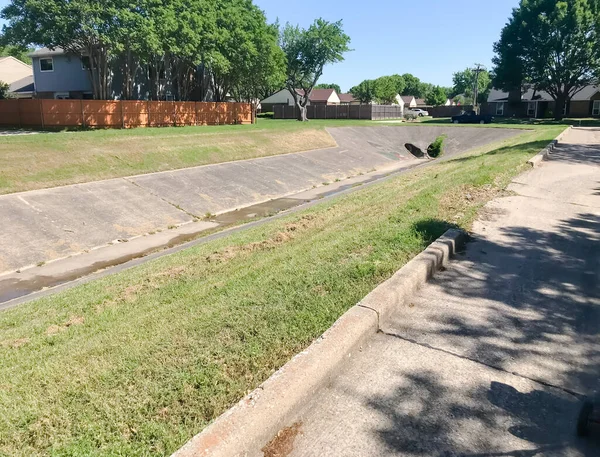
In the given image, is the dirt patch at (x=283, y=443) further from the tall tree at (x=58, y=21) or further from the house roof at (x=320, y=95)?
the house roof at (x=320, y=95)

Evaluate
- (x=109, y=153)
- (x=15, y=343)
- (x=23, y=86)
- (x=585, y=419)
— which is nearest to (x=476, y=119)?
(x=109, y=153)

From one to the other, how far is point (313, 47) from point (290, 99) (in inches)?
1161

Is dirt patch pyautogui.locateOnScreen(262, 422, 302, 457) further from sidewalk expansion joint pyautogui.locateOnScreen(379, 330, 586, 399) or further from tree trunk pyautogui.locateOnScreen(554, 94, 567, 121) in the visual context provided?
tree trunk pyautogui.locateOnScreen(554, 94, 567, 121)

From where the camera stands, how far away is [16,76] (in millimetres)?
51125

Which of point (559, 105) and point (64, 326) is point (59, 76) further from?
point (559, 105)

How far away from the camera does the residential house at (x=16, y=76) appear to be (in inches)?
1781

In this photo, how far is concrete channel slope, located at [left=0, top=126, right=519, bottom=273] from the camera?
13.1 metres

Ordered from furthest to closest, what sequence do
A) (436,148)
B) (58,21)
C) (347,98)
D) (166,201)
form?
(347,98) → (436,148) → (58,21) → (166,201)

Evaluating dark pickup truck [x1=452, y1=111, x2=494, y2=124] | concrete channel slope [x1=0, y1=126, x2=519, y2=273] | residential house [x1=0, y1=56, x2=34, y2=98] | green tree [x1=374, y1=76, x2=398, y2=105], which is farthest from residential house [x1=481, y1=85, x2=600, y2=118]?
residential house [x1=0, y1=56, x2=34, y2=98]

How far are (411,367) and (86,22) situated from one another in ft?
97.3

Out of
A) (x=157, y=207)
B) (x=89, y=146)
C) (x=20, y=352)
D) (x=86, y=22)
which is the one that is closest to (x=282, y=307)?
(x=20, y=352)

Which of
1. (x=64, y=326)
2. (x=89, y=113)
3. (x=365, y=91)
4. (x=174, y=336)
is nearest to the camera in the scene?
(x=174, y=336)

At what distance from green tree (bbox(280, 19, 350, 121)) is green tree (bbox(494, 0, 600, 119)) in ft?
62.8

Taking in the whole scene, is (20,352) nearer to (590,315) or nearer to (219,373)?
(219,373)
